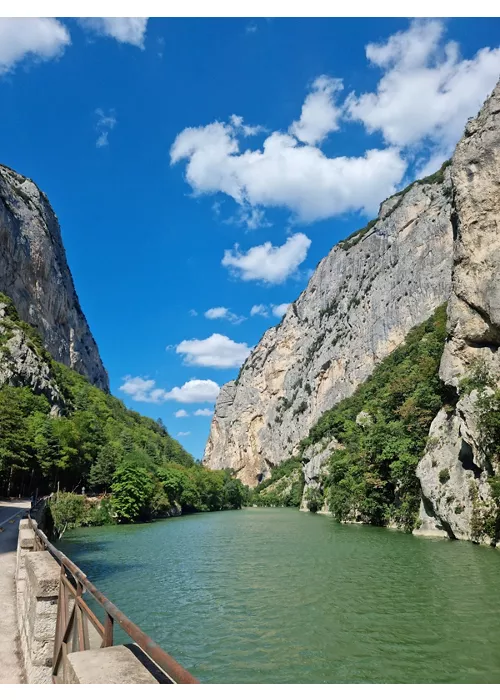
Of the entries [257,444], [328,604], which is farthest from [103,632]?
[257,444]

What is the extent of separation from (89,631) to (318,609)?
10.3 m

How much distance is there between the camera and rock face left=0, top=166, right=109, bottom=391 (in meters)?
85.9

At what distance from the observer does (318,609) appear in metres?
13.4

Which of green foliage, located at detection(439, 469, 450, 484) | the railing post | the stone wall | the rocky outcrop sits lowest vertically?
the stone wall

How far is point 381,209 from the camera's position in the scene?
384ft

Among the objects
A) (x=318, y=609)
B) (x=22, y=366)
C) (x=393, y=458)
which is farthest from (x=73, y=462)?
(x=318, y=609)

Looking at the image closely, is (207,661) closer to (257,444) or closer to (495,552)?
(495,552)

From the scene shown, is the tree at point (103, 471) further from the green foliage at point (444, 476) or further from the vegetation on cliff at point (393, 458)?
the green foliage at point (444, 476)

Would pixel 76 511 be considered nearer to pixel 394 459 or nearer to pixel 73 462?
pixel 73 462

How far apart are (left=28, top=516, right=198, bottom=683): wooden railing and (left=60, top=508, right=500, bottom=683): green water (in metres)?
4.49

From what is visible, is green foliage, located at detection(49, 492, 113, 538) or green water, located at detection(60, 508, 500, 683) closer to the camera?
green water, located at detection(60, 508, 500, 683)

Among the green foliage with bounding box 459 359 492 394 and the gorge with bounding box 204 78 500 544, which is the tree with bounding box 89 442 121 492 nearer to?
the gorge with bounding box 204 78 500 544

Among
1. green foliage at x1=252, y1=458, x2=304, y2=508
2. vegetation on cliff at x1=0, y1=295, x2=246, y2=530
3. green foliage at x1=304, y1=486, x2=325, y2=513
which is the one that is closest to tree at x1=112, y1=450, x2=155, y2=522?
vegetation on cliff at x1=0, y1=295, x2=246, y2=530

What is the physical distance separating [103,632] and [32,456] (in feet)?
162
